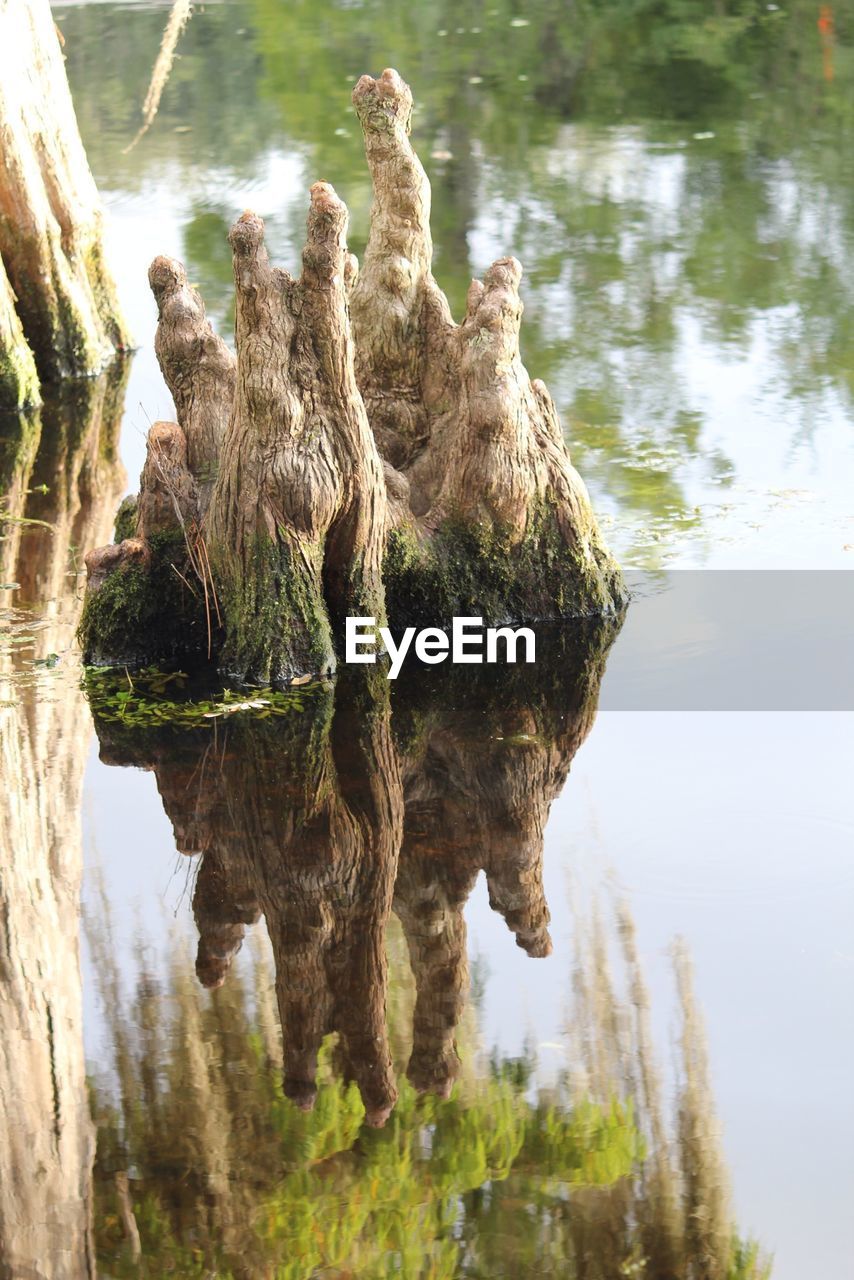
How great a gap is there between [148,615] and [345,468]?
4.10 ft

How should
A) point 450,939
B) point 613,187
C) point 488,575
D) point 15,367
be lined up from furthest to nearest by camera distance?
point 613,187, point 15,367, point 488,575, point 450,939

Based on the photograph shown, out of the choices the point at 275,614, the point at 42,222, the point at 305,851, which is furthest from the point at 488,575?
the point at 42,222

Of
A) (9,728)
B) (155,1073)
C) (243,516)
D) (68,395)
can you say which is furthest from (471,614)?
(68,395)

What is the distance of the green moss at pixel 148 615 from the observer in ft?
28.1

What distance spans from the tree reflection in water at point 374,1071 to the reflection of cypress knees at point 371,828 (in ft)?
0.04

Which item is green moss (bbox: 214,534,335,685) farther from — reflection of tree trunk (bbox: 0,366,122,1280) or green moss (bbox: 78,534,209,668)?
reflection of tree trunk (bbox: 0,366,122,1280)

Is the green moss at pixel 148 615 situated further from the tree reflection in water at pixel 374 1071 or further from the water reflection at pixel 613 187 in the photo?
the water reflection at pixel 613 187

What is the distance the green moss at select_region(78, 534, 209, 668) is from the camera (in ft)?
28.1

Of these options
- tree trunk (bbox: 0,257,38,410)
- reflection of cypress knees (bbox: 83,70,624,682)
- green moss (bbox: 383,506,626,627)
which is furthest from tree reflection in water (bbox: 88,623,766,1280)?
tree trunk (bbox: 0,257,38,410)

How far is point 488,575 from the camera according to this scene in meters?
8.91

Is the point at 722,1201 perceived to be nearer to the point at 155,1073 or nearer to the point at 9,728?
the point at 155,1073

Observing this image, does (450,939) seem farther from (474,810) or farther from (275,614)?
(275,614)

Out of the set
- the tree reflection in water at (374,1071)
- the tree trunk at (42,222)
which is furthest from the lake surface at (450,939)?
the tree trunk at (42,222)

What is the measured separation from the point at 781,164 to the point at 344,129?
5335mm
